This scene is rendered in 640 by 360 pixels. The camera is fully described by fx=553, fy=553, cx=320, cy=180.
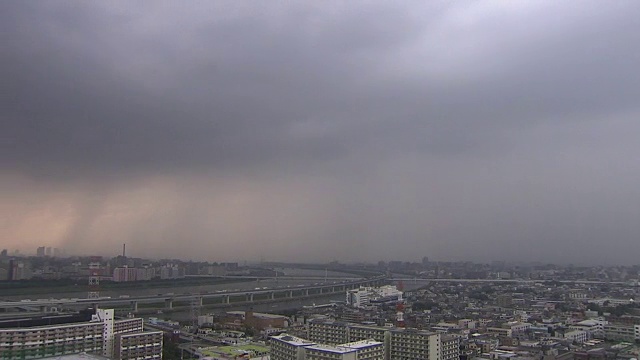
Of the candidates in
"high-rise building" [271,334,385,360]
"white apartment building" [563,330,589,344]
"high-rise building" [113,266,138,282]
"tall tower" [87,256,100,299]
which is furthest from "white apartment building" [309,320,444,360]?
"high-rise building" [113,266,138,282]

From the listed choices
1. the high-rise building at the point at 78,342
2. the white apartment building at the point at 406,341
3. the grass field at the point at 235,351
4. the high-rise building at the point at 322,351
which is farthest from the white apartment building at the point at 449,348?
the high-rise building at the point at 78,342

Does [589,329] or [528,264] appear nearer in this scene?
[589,329]

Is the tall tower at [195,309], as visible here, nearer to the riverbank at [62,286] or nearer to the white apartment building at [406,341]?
the riverbank at [62,286]

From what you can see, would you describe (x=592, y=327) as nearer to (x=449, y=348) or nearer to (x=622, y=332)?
(x=622, y=332)

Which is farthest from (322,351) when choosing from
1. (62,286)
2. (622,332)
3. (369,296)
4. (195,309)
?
(62,286)

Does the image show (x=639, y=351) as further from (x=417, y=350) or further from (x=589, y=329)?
(x=417, y=350)

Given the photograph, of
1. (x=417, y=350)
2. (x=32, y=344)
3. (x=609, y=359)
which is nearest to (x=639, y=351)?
(x=609, y=359)

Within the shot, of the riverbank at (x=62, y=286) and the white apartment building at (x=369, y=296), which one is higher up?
the riverbank at (x=62, y=286)
